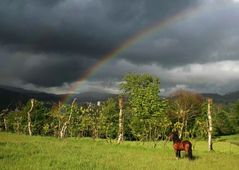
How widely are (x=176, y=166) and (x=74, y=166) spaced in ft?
20.5

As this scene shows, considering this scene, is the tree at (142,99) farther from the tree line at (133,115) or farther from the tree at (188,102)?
the tree at (188,102)

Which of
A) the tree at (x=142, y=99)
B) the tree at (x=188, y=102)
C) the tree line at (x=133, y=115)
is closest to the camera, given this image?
the tree line at (x=133, y=115)

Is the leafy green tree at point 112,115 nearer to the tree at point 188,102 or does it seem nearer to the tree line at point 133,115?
the tree line at point 133,115

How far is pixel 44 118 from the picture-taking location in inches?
3794

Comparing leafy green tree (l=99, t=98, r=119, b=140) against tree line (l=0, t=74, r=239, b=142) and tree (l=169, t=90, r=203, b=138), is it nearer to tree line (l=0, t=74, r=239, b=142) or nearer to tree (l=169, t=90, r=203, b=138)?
tree line (l=0, t=74, r=239, b=142)

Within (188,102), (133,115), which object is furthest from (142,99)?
(188,102)

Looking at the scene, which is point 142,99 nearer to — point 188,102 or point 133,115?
point 133,115

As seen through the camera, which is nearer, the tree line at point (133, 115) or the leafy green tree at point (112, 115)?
the tree line at point (133, 115)

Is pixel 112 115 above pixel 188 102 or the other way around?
the other way around

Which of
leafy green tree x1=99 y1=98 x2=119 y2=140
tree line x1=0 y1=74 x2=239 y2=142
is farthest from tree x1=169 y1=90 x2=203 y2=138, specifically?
leafy green tree x1=99 y1=98 x2=119 y2=140

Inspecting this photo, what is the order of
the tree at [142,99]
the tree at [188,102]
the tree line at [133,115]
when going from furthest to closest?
the tree at [188,102], the tree at [142,99], the tree line at [133,115]

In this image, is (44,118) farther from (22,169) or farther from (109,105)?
(22,169)

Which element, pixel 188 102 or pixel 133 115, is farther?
pixel 188 102

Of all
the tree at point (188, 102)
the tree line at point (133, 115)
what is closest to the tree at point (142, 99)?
the tree line at point (133, 115)
